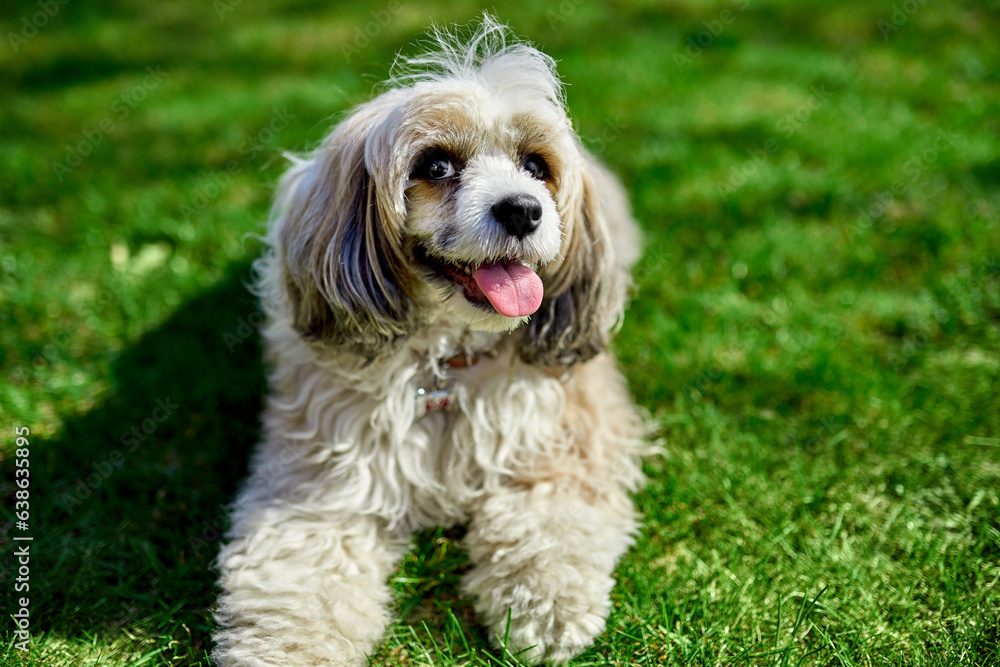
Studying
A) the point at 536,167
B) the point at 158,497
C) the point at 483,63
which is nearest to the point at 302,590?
the point at 158,497

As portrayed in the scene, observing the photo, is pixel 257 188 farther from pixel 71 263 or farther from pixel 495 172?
pixel 495 172

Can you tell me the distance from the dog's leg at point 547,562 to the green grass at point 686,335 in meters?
0.09

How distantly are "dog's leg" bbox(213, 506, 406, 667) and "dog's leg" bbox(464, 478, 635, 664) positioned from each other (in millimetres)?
309

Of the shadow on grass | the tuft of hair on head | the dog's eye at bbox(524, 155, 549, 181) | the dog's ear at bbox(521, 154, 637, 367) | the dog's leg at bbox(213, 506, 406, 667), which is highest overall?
the tuft of hair on head

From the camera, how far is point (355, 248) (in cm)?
217

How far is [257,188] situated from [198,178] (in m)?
0.40

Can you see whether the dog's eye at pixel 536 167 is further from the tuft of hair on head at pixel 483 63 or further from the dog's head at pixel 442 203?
the tuft of hair on head at pixel 483 63

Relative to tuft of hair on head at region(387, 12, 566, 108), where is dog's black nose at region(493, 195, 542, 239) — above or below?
below

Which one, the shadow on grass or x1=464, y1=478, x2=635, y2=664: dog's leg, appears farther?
the shadow on grass

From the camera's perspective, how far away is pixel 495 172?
6.97ft

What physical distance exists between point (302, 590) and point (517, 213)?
1235mm

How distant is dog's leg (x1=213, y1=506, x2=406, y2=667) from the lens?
1973mm

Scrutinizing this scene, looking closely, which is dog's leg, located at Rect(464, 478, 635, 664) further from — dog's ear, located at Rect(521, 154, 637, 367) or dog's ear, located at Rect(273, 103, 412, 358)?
dog's ear, located at Rect(273, 103, 412, 358)

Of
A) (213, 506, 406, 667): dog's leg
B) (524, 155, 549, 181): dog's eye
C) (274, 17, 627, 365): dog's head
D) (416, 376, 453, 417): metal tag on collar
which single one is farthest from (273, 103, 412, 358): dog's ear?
(213, 506, 406, 667): dog's leg
